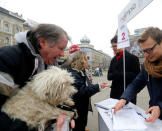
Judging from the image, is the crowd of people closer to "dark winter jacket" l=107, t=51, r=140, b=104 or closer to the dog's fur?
the dog's fur

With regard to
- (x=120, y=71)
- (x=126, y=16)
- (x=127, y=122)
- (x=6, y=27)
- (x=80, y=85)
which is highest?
(x=6, y=27)

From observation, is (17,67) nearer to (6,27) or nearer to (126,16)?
(126,16)

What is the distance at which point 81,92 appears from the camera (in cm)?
185

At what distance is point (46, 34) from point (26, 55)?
0.25 m

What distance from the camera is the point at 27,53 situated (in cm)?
91

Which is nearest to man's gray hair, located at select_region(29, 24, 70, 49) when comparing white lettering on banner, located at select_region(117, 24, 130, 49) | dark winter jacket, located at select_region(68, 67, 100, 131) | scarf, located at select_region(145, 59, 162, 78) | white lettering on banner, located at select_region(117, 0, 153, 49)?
dark winter jacket, located at select_region(68, 67, 100, 131)

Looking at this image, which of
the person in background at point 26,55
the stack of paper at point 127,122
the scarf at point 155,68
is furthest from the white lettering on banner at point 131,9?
the stack of paper at point 127,122

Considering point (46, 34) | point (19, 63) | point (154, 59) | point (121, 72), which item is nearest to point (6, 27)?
point (121, 72)

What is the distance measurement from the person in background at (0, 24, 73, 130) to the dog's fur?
0.04 metres

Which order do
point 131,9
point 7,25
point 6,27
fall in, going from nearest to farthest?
point 131,9 < point 6,27 < point 7,25

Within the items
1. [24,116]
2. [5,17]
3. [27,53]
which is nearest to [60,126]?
[24,116]

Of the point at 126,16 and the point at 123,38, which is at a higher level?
the point at 126,16

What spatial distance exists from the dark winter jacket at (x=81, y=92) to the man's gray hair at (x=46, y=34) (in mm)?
892

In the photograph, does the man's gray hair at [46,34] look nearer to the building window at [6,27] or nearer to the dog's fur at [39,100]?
the dog's fur at [39,100]
